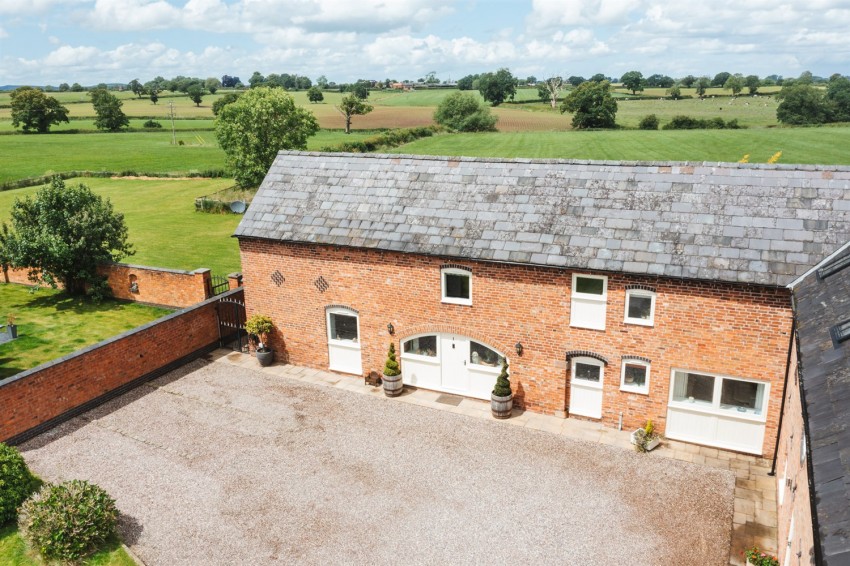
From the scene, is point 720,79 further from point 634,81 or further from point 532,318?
point 532,318

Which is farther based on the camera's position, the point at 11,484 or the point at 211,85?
the point at 211,85

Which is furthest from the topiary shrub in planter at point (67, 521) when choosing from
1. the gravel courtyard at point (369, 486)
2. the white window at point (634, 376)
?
the white window at point (634, 376)

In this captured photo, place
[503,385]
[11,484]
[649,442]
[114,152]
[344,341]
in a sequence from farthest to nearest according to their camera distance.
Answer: [114,152] → [344,341] → [503,385] → [649,442] → [11,484]

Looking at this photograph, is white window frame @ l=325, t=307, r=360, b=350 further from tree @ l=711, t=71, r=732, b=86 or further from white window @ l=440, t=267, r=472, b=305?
tree @ l=711, t=71, r=732, b=86

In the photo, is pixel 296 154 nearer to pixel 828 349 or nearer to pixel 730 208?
pixel 730 208

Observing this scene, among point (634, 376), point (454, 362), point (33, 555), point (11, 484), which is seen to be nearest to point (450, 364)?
point (454, 362)
